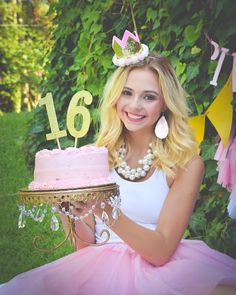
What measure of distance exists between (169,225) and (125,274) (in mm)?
224

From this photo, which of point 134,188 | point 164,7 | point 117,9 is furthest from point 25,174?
point 134,188

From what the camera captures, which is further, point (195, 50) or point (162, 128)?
point (195, 50)

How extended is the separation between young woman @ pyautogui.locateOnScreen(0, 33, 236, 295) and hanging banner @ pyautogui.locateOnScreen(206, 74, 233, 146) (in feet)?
1.10

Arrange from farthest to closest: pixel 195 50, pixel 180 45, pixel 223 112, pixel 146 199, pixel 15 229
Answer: pixel 15 229
pixel 180 45
pixel 195 50
pixel 223 112
pixel 146 199

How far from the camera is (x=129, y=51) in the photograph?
91.0 inches

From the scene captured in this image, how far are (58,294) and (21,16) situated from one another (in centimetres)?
874

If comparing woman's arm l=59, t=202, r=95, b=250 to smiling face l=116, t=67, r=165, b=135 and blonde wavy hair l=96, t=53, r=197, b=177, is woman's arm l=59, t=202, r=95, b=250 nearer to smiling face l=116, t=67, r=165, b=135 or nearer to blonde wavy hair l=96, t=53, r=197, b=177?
blonde wavy hair l=96, t=53, r=197, b=177

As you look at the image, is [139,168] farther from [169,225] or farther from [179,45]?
[179,45]

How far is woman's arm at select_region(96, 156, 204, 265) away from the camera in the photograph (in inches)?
77.0

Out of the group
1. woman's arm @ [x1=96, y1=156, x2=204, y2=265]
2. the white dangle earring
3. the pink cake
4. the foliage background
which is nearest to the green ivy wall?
the foliage background

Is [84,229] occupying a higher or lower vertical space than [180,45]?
lower

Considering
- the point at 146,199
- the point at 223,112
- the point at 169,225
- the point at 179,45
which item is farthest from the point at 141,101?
the point at 179,45

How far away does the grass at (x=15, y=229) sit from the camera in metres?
3.88

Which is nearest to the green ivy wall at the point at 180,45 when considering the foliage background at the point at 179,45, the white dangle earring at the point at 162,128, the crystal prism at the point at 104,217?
the foliage background at the point at 179,45
